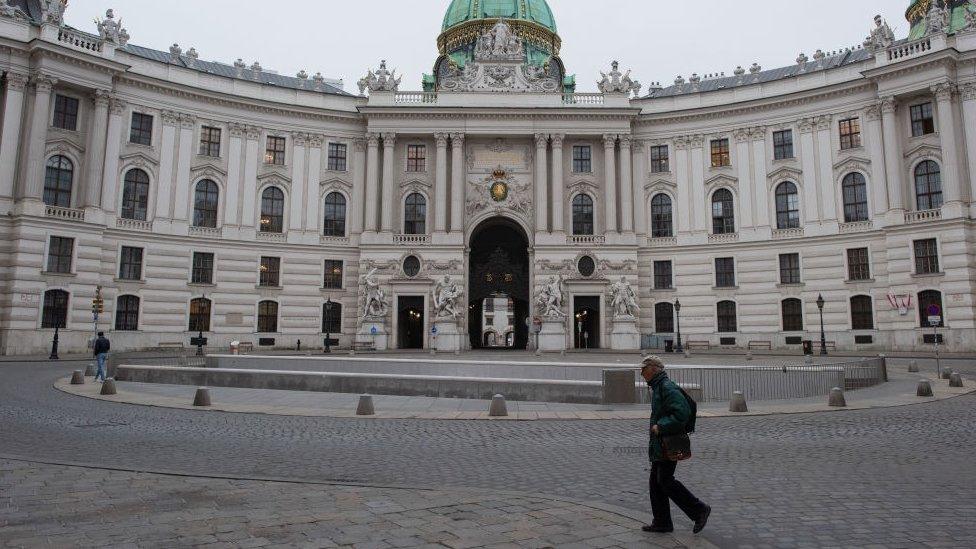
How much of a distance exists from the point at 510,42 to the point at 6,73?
34.0m

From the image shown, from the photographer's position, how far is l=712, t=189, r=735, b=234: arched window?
48344mm

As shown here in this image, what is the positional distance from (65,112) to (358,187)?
1955cm

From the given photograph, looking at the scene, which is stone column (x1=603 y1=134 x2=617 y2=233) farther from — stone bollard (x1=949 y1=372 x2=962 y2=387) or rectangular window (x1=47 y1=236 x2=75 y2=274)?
rectangular window (x1=47 y1=236 x2=75 y2=274)

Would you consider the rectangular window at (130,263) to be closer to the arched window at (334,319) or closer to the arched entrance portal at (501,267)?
the arched window at (334,319)

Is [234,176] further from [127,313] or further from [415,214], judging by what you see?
[415,214]

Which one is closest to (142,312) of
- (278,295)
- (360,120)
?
(278,295)

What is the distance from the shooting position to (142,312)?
42062mm

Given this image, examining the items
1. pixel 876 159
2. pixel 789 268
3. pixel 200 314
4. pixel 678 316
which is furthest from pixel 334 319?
pixel 876 159

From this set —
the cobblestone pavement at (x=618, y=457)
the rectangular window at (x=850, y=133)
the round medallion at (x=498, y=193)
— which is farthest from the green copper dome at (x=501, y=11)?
the cobblestone pavement at (x=618, y=457)

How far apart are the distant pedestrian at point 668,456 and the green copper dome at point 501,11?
58.7m

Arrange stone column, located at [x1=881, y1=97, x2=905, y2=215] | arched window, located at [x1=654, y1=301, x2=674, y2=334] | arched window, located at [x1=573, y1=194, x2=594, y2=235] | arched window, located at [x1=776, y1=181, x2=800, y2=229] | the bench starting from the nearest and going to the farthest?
stone column, located at [x1=881, y1=97, x2=905, y2=215], the bench, arched window, located at [x1=776, y1=181, x2=800, y2=229], arched window, located at [x1=654, y1=301, x2=674, y2=334], arched window, located at [x1=573, y1=194, x2=594, y2=235]

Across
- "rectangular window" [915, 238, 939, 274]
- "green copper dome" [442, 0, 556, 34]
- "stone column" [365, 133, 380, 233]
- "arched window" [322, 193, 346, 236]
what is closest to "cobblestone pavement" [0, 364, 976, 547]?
"rectangular window" [915, 238, 939, 274]

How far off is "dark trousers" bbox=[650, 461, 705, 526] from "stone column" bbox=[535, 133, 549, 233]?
139ft

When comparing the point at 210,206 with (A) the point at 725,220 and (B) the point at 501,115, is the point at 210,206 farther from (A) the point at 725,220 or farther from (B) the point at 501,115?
(A) the point at 725,220
